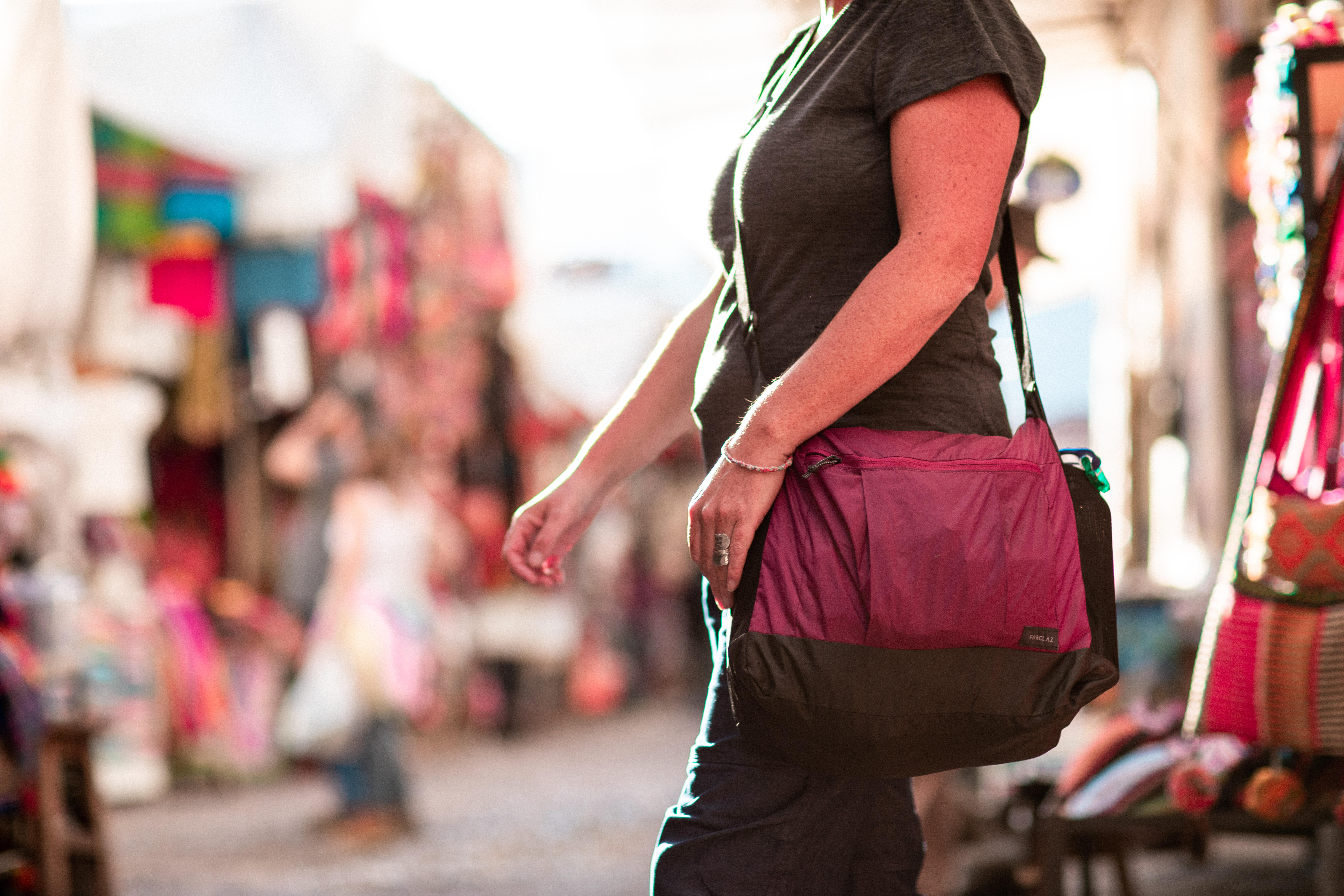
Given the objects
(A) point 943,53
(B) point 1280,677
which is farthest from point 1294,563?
(A) point 943,53

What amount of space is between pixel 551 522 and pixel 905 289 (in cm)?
74

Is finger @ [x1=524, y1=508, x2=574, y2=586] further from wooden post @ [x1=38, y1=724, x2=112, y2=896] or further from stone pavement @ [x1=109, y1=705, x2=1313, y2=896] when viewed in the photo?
wooden post @ [x1=38, y1=724, x2=112, y2=896]

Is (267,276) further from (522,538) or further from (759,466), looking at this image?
(759,466)

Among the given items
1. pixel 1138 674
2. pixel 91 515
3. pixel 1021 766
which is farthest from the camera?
pixel 91 515

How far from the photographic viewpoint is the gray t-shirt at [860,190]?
4.82ft

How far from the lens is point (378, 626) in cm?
632

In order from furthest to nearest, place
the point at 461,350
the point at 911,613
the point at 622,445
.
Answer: the point at 461,350 → the point at 622,445 → the point at 911,613

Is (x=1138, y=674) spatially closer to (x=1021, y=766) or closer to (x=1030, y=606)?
(x=1021, y=766)

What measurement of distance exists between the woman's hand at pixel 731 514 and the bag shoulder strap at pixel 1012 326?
16 centimetres

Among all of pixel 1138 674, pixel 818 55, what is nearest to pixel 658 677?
pixel 1138 674

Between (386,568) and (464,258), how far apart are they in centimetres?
398

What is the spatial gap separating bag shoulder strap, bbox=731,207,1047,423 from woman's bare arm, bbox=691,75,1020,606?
15 cm

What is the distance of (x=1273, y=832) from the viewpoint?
2.75 metres

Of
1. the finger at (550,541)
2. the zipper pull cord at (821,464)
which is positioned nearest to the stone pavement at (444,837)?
the finger at (550,541)
